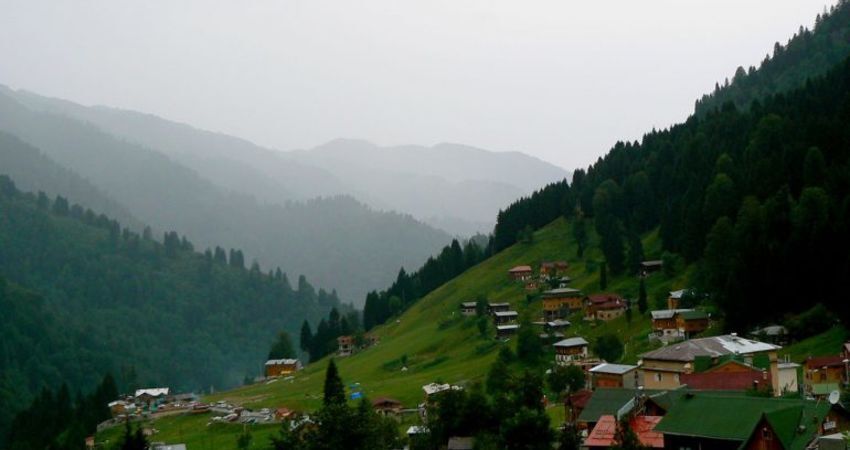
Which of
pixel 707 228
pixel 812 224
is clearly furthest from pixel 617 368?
pixel 707 228

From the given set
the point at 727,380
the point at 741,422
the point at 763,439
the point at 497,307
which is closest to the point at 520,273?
the point at 497,307

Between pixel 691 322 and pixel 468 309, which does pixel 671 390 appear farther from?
pixel 468 309

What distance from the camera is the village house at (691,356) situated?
6838 centimetres

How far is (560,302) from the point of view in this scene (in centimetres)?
12694

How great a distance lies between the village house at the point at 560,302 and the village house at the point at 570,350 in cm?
2321

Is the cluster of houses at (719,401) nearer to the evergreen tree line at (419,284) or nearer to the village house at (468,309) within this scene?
the village house at (468,309)

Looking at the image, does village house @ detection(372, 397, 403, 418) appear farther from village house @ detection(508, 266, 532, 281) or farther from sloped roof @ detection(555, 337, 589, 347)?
village house @ detection(508, 266, 532, 281)

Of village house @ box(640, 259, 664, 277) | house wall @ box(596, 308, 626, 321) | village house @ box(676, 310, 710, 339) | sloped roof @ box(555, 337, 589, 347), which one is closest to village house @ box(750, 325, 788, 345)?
village house @ box(676, 310, 710, 339)

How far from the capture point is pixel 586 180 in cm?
17675

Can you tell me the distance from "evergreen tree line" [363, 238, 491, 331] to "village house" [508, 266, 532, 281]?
3102 cm

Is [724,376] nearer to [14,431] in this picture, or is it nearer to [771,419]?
[771,419]

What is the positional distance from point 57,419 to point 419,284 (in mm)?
80858

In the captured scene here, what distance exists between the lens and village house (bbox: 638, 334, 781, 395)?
6838cm

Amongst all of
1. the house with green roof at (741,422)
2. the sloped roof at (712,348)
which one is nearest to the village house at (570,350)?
the sloped roof at (712,348)
